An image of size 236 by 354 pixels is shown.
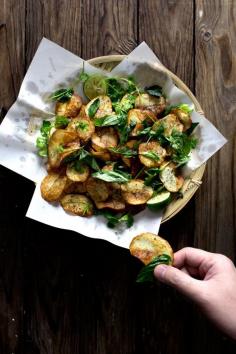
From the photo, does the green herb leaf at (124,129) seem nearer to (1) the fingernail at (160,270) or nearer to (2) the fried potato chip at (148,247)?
(2) the fried potato chip at (148,247)

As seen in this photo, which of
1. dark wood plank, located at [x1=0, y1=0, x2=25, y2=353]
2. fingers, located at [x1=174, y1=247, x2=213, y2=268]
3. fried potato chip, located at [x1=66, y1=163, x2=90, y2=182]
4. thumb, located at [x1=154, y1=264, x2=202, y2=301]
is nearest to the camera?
thumb, located at [x1=154, y1=264, x2=202, y2=301]

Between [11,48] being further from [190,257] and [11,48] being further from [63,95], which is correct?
[190,257]

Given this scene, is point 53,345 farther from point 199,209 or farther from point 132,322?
point 199,209

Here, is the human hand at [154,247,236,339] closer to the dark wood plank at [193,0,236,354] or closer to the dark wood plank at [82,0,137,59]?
the dark wood plank at [193,0,236,354]

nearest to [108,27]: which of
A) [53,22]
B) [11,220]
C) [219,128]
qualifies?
[53,22]

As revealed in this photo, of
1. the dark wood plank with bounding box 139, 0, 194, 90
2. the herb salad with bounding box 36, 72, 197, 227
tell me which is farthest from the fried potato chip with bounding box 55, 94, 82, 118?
the dark wood plank with bounding box 139, 0, 194, 90

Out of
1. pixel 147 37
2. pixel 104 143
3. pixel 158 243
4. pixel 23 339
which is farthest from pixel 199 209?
pixel 23 339

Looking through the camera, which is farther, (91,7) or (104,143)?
(91,7)
